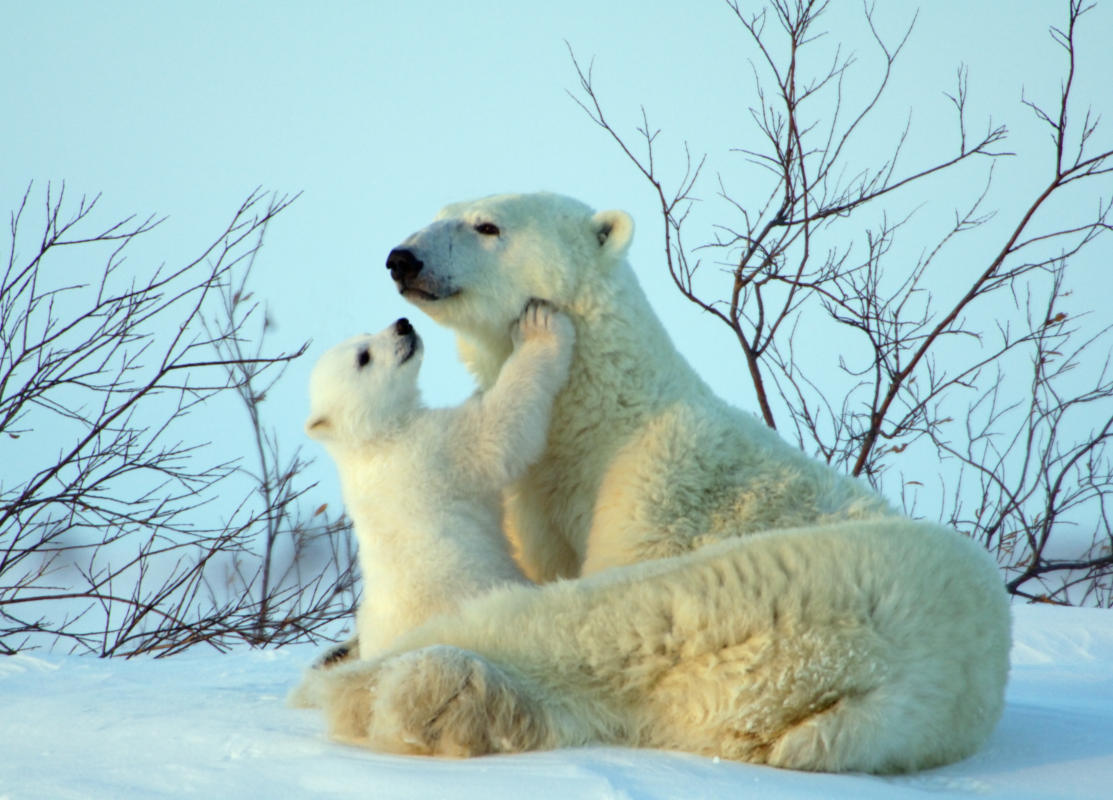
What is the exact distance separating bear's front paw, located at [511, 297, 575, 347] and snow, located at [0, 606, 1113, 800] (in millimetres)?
1311

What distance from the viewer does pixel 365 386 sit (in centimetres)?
361

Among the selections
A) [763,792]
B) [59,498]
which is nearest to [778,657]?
[763,792]

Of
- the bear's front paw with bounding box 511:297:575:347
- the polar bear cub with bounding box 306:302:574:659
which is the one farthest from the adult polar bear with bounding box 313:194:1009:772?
the bear's front paw with bounding box 511:297:575:347

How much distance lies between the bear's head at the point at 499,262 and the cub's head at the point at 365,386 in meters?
0.24

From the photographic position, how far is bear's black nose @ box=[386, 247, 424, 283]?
3488mm

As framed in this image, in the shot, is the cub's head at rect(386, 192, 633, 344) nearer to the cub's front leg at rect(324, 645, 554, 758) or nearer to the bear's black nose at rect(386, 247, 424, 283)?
the bear's black nose at rect(386, 247, 424, 283)

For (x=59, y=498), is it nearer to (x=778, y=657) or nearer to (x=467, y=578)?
(x=467, y=578)

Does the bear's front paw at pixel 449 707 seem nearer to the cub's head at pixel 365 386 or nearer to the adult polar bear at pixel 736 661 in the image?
the adult polar bear at pixel 736 661

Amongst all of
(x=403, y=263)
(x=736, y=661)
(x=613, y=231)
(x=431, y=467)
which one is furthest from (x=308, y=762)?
(x=613, y=231)

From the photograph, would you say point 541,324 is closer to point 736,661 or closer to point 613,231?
point 613,231

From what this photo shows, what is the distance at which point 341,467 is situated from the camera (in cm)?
370

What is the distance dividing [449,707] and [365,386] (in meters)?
1.58

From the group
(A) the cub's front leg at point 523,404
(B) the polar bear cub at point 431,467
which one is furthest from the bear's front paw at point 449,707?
(A) the cub's front leg at point 523,404

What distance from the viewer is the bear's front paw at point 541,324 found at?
3434 millimetres
